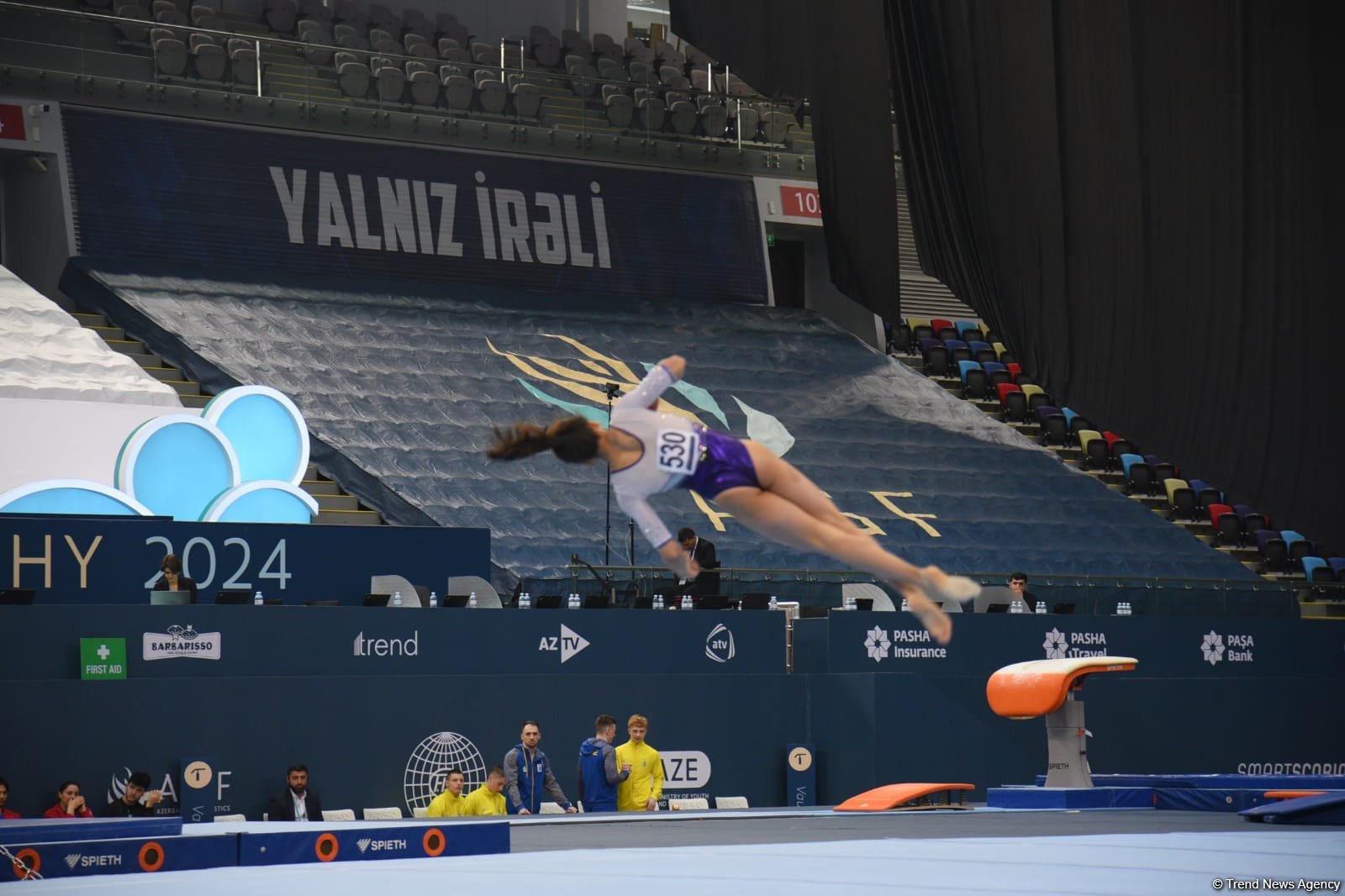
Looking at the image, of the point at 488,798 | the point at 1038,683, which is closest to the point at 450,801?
the point at 488,798

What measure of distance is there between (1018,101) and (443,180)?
26.3 feet

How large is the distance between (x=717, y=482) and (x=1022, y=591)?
29.1 ft

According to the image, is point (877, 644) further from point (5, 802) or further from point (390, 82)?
point (390, 82)

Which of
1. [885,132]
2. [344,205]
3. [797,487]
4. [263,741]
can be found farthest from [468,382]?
[797,487]

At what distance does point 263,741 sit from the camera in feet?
38.6

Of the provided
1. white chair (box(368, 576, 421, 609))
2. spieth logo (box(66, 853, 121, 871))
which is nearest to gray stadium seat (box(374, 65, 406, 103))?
white chair (box(368, 576, 421, 609))

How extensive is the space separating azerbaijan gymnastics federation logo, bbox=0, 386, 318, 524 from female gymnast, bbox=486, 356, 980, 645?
717cm

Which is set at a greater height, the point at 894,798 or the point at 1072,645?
the point at 1072,645

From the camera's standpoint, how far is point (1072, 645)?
15070 millimetres

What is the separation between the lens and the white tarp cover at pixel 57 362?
52.9ft

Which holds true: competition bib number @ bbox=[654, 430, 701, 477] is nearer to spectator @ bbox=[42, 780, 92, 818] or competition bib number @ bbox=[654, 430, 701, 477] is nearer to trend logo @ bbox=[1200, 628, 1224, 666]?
spectator @ bbox=[42, 780, 92, 818]

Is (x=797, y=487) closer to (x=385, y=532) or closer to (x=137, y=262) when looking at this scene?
(x=385, y=532)

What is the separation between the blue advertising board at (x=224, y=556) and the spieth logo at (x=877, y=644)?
324 centimetres

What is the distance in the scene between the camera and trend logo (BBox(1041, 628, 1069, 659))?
49.2 feet
